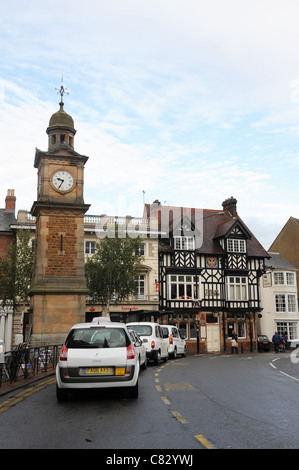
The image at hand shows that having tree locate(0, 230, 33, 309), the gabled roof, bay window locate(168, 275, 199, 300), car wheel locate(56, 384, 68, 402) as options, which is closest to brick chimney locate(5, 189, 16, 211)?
tree locate(0, 230, 33, 309)

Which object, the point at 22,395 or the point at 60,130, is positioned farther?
the point at 60,130

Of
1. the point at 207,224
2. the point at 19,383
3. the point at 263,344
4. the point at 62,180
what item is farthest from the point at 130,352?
the point at 207,224

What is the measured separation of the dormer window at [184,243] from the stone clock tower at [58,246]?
22.1 m

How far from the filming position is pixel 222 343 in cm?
4441

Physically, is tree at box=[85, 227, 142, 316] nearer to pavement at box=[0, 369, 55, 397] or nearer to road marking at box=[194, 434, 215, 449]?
pavement at box=[0, 369, 55, 397]

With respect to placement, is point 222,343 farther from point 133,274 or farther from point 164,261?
point 133,274

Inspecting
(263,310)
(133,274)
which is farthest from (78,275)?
(263,310)

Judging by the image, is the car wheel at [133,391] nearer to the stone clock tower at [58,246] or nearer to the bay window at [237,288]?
the stone clock tower at [58,246]

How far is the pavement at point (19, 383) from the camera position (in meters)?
12.0

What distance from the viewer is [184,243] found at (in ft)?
149

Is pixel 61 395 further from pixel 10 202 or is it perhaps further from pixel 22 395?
pixel 10 202

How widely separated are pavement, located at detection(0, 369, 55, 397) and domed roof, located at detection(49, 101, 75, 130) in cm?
1353

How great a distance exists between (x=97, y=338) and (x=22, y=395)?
2654mm
